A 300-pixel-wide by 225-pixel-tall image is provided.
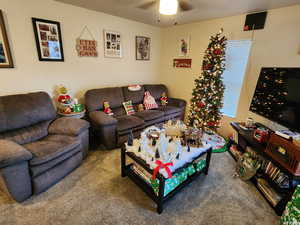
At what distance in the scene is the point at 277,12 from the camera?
2459mm

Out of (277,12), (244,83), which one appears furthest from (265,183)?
(277,12)

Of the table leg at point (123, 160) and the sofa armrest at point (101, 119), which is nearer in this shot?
the table leg at point (123, 160)

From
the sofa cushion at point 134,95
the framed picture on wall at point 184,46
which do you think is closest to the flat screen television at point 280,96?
the framed picture on wall at point 184,46

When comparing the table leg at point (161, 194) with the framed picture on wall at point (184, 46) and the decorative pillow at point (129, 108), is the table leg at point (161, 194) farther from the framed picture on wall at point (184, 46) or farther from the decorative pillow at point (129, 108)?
the framed picture on wall at point (184, 46)

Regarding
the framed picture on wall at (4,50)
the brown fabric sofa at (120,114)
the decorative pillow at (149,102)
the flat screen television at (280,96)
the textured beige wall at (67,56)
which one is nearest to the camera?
the flat screen television at (280,96)

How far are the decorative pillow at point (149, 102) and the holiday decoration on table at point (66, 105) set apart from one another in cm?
146

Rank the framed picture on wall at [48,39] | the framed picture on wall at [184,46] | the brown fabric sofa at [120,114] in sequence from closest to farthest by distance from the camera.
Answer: the framed picture on wall at [48,39] → the brown fabric sofa at [120,114] → the framed picture on wall at [184,46]

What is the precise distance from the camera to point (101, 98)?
302 cm

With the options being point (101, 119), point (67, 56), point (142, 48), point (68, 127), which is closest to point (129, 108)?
point (101, 119)

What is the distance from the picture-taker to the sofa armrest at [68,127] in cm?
214

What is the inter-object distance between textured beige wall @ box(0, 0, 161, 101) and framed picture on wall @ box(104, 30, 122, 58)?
9 centimetres

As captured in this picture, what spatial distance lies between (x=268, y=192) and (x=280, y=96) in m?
1.24

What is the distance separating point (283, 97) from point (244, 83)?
3.52ft

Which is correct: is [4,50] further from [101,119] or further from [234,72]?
[234,72]
